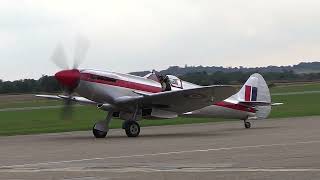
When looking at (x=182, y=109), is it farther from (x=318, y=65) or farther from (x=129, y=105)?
(x=318, y=65)

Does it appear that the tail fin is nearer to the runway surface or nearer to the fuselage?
the fuselage

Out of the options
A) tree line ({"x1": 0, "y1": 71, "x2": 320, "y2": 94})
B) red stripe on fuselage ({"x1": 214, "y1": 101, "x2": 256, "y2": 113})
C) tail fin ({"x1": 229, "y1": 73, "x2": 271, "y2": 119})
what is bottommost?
red stripe on fuselage ({"x1": 214, "y1": 101, "x2": 256, "y2": 113})

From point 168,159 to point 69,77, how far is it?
9.33m

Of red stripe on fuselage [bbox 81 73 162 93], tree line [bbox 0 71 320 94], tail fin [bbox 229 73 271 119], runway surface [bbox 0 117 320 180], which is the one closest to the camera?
runway surface [bbox 0 117 320 180]

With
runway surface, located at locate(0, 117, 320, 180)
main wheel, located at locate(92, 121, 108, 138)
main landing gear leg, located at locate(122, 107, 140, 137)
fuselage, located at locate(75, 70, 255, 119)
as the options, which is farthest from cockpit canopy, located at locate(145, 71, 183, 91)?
runway surface, located at locate(0, 117, 320, 180)

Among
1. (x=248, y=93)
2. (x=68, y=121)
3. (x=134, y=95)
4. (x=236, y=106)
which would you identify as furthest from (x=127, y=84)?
(x=68, y=121)

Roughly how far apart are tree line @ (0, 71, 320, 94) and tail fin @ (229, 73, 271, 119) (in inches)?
322

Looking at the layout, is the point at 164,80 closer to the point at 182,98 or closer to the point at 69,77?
the point at 182,98

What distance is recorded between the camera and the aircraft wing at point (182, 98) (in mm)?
23219

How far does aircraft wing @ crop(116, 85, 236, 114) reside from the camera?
23.2 meters

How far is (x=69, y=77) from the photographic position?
23.0 m

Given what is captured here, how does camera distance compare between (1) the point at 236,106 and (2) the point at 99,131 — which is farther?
(1) the point at 236,106

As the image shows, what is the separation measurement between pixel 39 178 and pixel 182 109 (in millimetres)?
14001

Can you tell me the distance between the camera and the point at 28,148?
19.4 m
